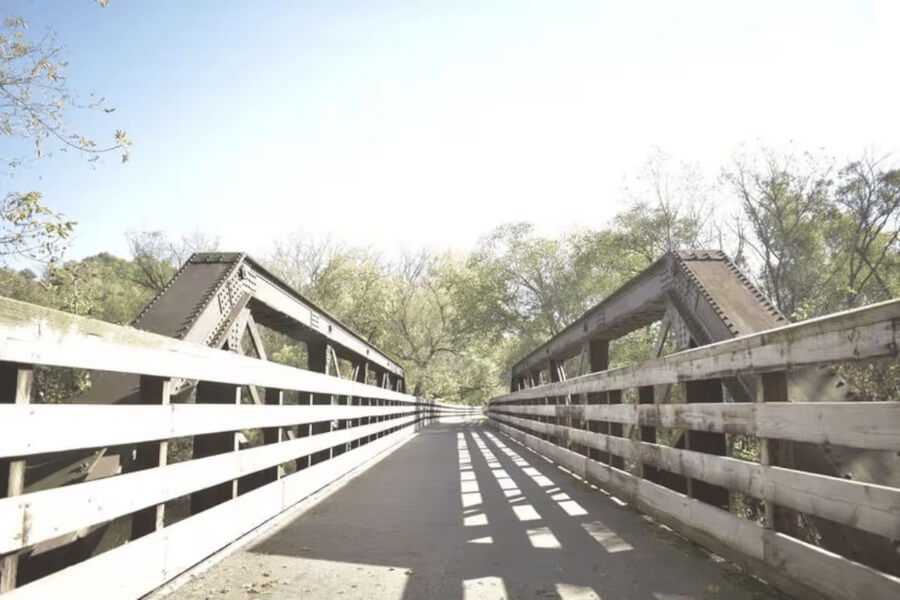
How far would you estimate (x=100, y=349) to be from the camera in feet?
8.39

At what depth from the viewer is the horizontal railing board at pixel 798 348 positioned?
2225mm

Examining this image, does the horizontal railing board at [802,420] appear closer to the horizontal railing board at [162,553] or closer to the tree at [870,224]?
the horizontal railing board at [162,553]

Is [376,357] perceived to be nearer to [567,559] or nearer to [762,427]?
[567,559]

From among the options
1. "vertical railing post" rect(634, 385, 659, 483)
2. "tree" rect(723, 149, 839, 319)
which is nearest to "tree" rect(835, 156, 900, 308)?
"tree" rect(723, 149, 839, 319)

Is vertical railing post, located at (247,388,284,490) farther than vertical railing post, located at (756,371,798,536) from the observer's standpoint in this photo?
Yes

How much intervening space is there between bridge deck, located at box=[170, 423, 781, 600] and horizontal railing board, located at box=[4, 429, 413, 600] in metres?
0.16

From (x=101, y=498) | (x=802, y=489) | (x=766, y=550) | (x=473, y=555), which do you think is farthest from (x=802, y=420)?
(x=101, y=498)

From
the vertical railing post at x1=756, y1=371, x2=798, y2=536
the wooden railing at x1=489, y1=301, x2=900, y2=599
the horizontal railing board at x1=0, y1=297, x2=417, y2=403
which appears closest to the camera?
the horizontal railing board at x1=0, y1=297, x2=417, y2=403

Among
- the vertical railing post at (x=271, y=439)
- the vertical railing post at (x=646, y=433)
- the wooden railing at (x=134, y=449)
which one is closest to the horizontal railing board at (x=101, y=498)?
the wooden railing at (x=134, y=449)

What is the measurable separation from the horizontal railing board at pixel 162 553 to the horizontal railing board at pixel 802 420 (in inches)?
120

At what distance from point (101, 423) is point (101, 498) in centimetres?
31

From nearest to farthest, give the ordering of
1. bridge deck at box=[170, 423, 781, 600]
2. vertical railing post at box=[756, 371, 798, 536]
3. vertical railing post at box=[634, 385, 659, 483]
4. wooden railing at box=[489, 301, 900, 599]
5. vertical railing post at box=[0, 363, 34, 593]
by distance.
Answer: vertical railing post at box=[0, 363, 34, 593] → wooden railing at box=[489, 301, 900, 599] → vertical railing post at box=[756, 371, 798, 536] → bridge deck at box=[170, 423, 781, 600] → vertical railing post at box=[634, 385, 659, 483]

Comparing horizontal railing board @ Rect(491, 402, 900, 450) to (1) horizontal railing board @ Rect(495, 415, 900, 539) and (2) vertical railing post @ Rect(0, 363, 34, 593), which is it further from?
(2) vertical railing post @ Rect(0, 363, 34, 593)

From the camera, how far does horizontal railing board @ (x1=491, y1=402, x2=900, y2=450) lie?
2.17m
